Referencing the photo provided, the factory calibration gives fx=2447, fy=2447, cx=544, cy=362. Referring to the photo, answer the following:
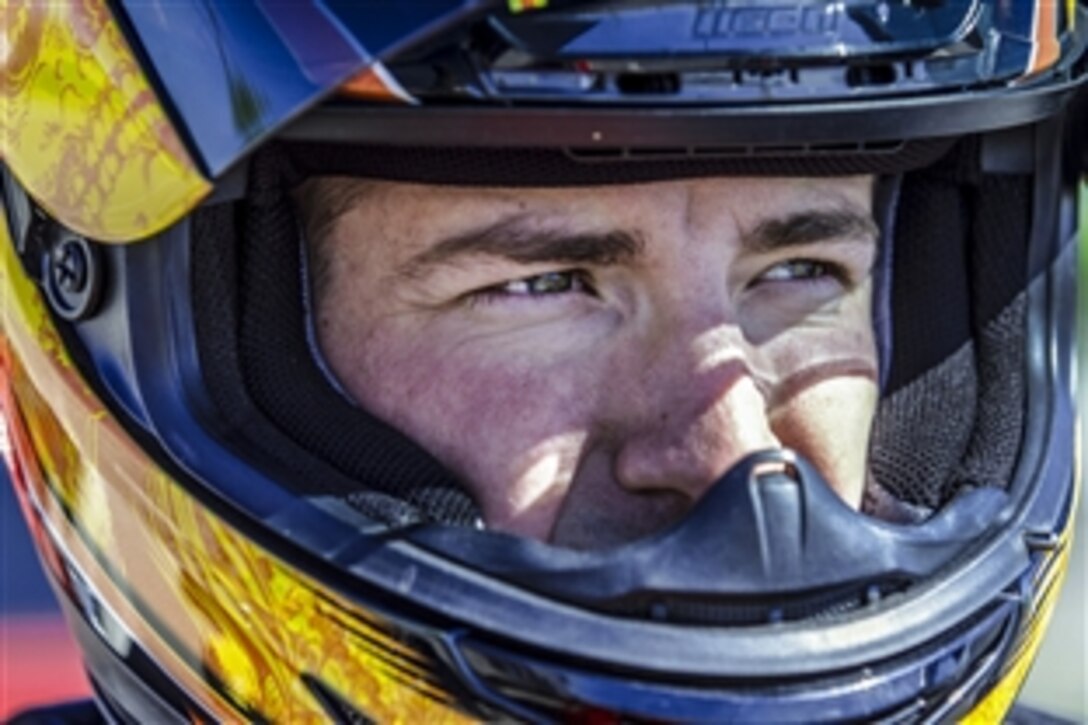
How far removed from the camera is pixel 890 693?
6.16 feet

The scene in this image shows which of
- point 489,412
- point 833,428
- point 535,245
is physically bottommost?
point 833,428

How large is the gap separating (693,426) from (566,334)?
13 centimetres

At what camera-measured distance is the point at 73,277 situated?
6.60ft

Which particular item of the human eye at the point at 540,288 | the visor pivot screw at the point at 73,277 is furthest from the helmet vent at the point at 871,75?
the visor pivot screw at the point at 73,277

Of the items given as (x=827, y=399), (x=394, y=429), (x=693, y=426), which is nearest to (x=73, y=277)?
(x=394, y=429)

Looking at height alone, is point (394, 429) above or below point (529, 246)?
below

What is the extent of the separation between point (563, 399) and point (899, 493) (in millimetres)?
364

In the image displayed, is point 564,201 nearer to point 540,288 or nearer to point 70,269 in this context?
point 540,288

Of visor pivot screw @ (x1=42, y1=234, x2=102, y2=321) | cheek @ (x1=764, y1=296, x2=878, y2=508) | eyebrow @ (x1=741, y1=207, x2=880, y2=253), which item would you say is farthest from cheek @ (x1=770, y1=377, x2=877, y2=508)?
visor pivot screw @ (x1=42, y1=234, x2=102, y2=321)

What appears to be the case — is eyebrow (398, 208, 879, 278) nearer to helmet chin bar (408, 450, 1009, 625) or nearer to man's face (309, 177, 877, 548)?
man's face (309, 177, 877, 548)

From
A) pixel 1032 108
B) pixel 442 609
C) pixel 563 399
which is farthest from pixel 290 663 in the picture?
pixel 1032 108

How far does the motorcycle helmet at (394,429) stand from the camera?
1.80m

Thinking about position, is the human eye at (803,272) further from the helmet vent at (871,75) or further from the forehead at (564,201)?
the helmet vent at (871,75)

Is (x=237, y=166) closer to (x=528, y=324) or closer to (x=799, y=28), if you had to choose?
(x=528, y=324)
